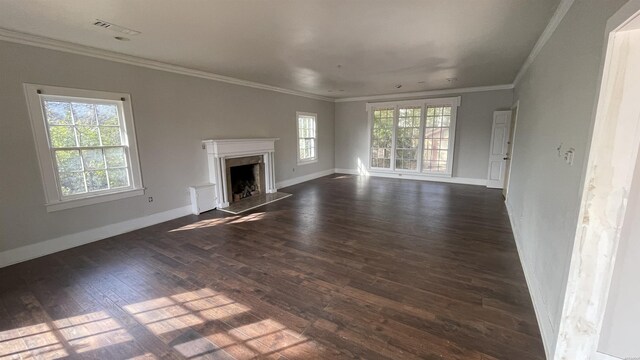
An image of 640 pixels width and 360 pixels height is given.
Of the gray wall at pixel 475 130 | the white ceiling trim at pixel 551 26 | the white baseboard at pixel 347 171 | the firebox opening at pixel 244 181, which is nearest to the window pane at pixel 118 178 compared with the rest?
the firebox opening at pixel 244 181

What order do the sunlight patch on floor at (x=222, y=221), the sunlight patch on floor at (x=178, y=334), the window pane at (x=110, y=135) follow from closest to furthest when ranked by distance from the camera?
the sunlight patch on floor at (x=178, y=334) < the window pane at (x=110, y=135) < the sunlight patch on floor at (x=222, y=221)

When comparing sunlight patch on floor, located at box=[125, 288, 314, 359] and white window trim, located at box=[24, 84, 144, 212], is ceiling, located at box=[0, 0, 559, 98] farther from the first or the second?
sunlight patch on floor, located at box=[125, 288, 314, 359]

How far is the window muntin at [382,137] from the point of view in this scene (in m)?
8.23

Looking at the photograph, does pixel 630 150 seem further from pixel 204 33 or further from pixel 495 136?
pixel 495 136

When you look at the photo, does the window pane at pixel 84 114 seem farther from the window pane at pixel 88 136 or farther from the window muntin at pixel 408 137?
the window muntin at pixel 408 137

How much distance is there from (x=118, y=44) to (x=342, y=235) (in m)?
3.90

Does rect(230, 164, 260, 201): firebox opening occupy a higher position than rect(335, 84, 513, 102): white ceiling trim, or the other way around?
rect(335, 84, 513, 102): white ceiling trim

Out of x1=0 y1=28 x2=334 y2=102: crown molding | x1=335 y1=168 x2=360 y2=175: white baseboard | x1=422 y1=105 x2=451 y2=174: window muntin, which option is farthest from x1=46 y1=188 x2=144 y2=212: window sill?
x1=422 y1=105 x2=451 y2=174: window muntin

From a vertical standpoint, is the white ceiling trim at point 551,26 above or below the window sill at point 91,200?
above

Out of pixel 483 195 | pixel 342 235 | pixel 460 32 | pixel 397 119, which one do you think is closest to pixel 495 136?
pixel 483 195

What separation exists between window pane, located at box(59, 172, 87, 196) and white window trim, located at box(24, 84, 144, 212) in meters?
0.07

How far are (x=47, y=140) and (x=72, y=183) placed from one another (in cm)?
61

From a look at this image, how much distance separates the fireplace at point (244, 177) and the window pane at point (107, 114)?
1890 millimetres

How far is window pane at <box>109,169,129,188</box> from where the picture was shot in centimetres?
386
